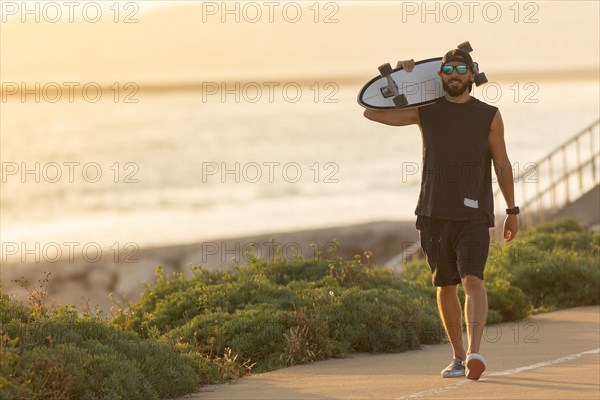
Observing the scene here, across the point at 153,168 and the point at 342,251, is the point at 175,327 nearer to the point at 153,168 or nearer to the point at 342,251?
the point at 342,251

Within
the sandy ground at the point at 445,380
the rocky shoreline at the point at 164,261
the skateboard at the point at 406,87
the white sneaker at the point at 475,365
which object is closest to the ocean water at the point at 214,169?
the rocky shoreline at the point at 164,261

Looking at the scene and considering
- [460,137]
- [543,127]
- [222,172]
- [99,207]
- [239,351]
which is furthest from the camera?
[543,127]

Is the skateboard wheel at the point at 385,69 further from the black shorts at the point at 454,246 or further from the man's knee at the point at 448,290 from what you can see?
the man's knee at the point at 448,290

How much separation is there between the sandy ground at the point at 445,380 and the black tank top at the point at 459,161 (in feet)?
3.95

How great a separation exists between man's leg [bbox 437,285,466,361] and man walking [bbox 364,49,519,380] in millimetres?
210

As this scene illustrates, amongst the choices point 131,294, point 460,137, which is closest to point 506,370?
point 460,137

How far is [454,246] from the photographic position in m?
9.96

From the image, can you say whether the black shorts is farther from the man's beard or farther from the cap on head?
the cap on head

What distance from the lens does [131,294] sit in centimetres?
3153

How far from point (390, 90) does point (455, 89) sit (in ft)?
2.07

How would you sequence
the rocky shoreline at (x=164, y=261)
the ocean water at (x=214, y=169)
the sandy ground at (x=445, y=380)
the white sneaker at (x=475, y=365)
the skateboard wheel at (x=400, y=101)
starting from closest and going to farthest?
the sandy ground at (x=445, y=380)
the white sneaker at (x=475, y=365)
the skateboard wheel at (x=400, y=101)
the rocky shoreline at (x=164, y=261)
the ocean water at (x=214, y=169)

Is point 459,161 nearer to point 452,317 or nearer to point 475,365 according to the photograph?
point 452,317

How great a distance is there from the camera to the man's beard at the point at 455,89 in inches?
387

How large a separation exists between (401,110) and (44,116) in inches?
4062
